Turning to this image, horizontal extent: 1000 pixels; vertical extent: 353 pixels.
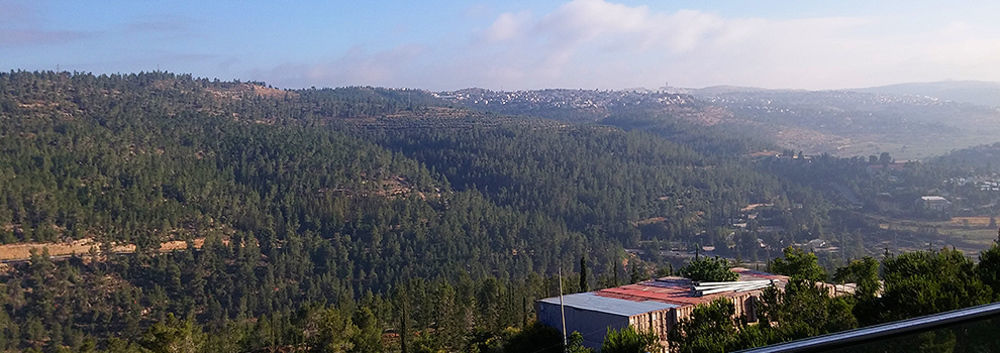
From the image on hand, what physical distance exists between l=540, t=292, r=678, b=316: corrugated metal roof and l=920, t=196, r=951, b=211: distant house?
93.0m

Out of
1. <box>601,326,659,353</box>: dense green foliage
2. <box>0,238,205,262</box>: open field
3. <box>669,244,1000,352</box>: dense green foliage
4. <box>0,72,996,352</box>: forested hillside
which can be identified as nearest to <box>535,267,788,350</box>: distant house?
<box>0,72,996,352</box>: forested hillside

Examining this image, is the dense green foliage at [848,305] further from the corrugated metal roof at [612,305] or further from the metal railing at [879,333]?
the metal railing at [879,333]

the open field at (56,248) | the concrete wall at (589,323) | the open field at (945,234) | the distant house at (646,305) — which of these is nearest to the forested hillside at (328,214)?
the open field at (56,248)

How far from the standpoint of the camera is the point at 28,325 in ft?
155

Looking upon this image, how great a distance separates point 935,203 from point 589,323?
97.0 m

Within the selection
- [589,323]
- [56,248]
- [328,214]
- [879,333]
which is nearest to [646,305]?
[589,323]

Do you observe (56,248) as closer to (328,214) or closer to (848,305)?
(328,214)

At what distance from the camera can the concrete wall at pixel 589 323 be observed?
20.1 metres

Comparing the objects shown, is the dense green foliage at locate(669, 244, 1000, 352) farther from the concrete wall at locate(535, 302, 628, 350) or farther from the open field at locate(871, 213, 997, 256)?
the open field at locate(871, 213, 997, 256)

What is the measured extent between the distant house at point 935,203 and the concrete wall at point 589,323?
94370 millimetres

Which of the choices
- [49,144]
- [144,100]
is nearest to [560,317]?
[49,144]

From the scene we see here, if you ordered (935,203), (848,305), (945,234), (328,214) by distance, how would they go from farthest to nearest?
(935,203)
(945,234)
(328,214)
(848,305)

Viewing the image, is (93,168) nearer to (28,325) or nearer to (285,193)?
(285,193)

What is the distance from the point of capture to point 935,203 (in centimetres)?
9744
